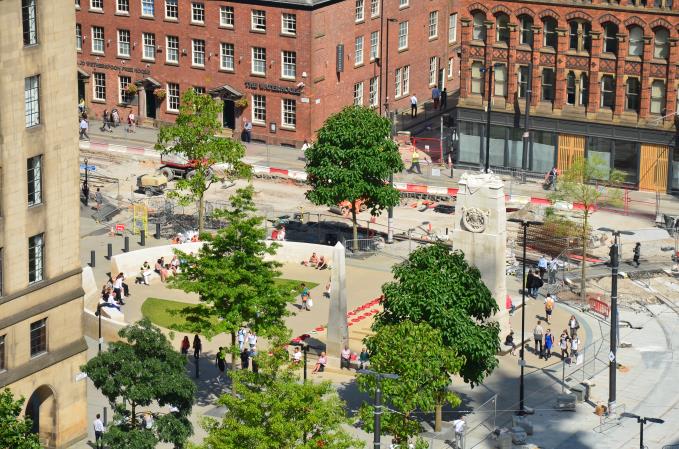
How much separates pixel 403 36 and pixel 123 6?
2014cm

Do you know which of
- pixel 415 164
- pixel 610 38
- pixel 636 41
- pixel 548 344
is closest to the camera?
pixel 548 344

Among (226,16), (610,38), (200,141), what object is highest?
(226,16)

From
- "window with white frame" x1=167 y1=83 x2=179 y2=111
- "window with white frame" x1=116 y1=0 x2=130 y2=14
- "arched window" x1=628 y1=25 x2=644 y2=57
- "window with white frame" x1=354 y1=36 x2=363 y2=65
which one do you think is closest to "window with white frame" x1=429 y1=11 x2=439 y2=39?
"window with white frame" x1=354 y1=36 x2=363 y2=65

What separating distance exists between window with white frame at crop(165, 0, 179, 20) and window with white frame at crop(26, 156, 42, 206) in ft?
179

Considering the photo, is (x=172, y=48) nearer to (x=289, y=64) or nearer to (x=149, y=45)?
(x=149, y=45)

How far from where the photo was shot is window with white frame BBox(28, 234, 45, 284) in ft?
244

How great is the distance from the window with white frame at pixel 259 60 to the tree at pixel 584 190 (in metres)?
22.9

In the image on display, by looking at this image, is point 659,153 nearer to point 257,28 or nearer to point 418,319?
point 257,28

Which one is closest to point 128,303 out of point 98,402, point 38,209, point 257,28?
point 98,402

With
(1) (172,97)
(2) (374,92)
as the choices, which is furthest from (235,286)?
(2) (374,92)

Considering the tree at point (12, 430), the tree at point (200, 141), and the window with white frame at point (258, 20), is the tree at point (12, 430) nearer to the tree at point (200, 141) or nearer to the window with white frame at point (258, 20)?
the tree at point (200, 141)

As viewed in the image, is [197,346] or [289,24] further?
[289,24]

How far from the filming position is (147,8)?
420 ft

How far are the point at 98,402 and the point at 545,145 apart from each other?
153 feet
